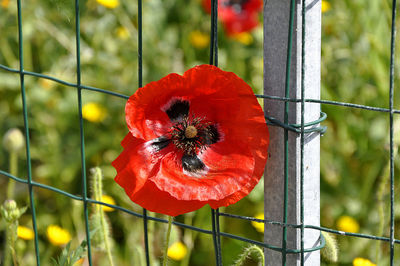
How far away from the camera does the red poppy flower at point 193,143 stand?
109 centimetres

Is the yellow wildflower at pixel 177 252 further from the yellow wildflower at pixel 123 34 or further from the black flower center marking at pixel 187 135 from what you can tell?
the yellow wildflower at pixel 123 34

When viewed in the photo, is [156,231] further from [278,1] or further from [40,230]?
[278,1]

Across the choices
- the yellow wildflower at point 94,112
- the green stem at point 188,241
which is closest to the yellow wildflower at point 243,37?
the yellow wildflower at point 94,112

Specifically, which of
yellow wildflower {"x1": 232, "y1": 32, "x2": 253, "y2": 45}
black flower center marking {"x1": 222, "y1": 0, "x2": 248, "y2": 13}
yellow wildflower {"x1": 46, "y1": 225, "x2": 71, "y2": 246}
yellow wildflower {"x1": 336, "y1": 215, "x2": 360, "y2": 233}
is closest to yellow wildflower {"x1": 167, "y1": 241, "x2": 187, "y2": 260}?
yellow wildflower {"x1": 46, "y1": 225, "x2": 71, "y2": 246}

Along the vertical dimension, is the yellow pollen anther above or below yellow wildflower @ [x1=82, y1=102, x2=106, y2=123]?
below

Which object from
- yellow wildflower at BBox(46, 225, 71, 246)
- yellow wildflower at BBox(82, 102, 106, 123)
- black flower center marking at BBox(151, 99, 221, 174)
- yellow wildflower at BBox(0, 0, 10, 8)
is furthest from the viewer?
yellow wildflower at BBox(0, 0, 10, 8)

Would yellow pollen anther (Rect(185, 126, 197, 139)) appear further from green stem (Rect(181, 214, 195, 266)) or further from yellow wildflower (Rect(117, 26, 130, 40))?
yellow wildflower (Rect(117, 26, 130, 40))

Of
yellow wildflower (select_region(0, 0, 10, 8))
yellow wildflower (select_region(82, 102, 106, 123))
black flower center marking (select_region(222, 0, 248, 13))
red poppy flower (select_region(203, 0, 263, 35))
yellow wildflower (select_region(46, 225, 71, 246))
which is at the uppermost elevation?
black flower center marking (select_region(222, 0, 248, 13))

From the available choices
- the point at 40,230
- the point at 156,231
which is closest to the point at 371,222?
the point at 156,231

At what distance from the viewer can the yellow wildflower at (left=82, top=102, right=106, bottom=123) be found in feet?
8.46

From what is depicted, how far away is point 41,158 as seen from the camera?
2629 mm

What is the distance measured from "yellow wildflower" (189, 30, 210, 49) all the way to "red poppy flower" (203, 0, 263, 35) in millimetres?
119

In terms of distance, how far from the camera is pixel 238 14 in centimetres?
307

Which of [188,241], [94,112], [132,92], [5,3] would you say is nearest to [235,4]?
[132,92]
